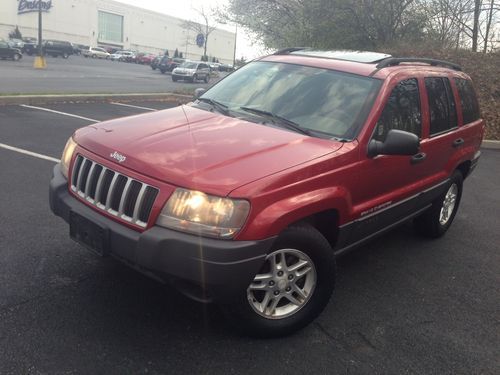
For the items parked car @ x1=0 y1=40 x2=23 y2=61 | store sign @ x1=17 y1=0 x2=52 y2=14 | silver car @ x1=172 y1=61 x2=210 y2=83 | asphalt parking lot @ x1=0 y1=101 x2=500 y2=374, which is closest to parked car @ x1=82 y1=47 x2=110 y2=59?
store sign @ x1=17 y1=0 x2=52 y2=14

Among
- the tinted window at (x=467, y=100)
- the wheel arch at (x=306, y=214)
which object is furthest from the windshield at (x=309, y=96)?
the tinted window at (x=467, y=100)

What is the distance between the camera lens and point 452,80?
16.4ft

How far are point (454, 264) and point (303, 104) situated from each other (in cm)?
227

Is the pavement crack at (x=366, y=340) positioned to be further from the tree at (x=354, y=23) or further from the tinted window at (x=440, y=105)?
the tree at (x=354, y=23)

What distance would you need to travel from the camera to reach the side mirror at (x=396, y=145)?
337cm

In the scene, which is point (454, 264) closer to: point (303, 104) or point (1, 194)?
point (303, 104)

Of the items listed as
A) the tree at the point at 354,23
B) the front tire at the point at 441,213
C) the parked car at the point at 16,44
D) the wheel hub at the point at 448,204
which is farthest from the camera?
the parked car at the point at 16,44

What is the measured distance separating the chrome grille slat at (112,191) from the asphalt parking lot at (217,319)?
76 cm

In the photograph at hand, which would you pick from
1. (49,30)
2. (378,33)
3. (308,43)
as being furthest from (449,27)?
(49,30)

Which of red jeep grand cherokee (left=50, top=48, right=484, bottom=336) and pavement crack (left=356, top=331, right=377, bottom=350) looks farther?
pavement crack (left=356, top=331, right=377, bottom=350)

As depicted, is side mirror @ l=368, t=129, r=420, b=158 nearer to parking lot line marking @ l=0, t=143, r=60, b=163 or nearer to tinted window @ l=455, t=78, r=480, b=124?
tinted window @ l=455, t=78, r=480, b=124

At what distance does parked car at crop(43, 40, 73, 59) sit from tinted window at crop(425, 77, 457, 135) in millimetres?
50401

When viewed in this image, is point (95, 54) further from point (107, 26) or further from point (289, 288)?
point (289, 288)

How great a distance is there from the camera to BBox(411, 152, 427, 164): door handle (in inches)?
160
